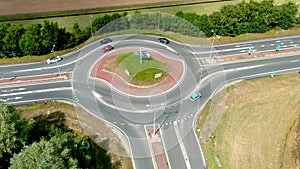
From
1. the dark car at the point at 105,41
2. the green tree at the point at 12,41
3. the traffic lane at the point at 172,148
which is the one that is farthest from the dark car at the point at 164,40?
the green tree at the point at 12,41

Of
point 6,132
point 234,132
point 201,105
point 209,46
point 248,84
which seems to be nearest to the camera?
point 6,132

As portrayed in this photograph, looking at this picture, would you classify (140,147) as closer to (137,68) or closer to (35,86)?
(137,68)

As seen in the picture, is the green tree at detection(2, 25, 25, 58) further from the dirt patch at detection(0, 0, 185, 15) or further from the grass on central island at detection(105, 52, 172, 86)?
the grass on central island at detection(105, 52, 172, 86)

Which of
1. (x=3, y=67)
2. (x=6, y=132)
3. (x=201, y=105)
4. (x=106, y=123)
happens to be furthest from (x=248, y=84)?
(x=3, y=67)

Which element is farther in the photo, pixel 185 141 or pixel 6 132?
pixel 185 141

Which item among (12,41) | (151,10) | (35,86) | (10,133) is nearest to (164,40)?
(151,10)

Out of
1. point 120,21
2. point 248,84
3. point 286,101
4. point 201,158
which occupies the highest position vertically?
point 120,21

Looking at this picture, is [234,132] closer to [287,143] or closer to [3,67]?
[287,143]

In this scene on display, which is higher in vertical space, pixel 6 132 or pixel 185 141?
pixel 6 132
